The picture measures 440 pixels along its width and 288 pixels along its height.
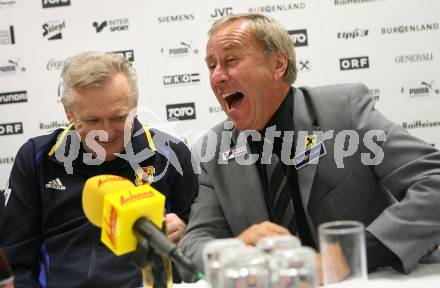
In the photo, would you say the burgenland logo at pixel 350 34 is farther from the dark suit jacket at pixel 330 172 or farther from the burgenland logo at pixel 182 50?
the dark suit jacket at pixel 330 172

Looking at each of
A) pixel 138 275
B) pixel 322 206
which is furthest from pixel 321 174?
pixel 138 275

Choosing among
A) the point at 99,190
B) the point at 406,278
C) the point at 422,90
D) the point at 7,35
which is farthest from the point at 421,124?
the point at 99,190

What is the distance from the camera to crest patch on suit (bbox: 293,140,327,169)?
1.92 metres

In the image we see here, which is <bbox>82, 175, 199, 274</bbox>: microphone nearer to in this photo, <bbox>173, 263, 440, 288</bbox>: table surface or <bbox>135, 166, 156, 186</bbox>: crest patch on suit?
<bbox>173, 263, 440, 288</bbox>: table surface

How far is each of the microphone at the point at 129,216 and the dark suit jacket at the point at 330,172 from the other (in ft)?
1.79

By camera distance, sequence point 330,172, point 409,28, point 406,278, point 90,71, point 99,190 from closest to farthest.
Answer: point 99,190, point 406,278, point 330,172, point 90,71, point 409,28

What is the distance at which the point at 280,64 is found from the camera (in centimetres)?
212

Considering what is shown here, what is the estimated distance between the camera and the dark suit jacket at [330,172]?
1776mm

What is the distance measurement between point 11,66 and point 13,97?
0.25m

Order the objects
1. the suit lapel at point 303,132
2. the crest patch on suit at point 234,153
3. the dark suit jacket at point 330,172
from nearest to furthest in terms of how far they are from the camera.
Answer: the dark suit jacket at point 330,172 < the suit lapel at point 303,132 < the crest patch on suit at point 234,153

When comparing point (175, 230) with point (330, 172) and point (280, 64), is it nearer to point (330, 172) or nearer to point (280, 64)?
point (330, 172)

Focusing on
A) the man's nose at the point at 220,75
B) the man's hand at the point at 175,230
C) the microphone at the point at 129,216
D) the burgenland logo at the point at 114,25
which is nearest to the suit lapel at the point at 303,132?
the man's nose at the point at 220,75

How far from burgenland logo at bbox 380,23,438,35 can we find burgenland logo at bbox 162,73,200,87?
4.92ft

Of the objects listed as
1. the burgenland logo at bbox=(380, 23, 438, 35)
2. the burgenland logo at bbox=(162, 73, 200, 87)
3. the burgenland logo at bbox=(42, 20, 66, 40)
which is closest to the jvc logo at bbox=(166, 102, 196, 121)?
the burgenland logo at bbox=(162, 73, 200, 87)
